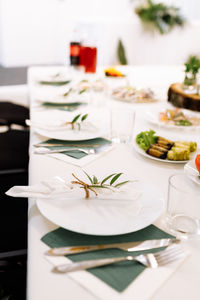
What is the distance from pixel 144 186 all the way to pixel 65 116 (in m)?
0.70

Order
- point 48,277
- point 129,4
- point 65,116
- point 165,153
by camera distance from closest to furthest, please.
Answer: point 48,277, point 165,153, point 65,116, point 129,4

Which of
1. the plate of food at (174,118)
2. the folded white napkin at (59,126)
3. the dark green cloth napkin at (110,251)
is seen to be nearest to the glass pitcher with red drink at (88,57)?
the plate of food at (174,118)

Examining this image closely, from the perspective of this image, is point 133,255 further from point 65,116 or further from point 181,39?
point 181,39

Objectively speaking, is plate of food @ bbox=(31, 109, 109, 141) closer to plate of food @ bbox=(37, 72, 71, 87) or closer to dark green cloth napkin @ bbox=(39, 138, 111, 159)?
dark green cloth napkin @ bbox=(39, 138, 111, 159)

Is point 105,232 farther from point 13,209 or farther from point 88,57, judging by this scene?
point 88,57

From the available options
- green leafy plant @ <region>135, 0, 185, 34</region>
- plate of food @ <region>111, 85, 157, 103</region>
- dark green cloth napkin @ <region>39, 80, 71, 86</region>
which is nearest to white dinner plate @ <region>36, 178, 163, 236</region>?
plate of food @ <region>111, 85, 157, 103</region>

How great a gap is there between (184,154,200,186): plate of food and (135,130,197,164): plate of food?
0.06 meters

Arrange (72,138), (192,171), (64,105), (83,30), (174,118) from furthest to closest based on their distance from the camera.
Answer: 1. (83,30)
2. (64,105)
3. (174,118)
4. (72,138)
5. (192,171)

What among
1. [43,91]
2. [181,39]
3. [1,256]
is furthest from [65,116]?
[181,39]

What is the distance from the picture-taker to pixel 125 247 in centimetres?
65

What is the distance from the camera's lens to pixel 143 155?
1067 millimetres

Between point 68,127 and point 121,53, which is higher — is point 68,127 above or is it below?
below

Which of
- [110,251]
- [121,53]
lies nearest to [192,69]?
Answer: [110,251]

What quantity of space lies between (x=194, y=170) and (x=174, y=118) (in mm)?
546
